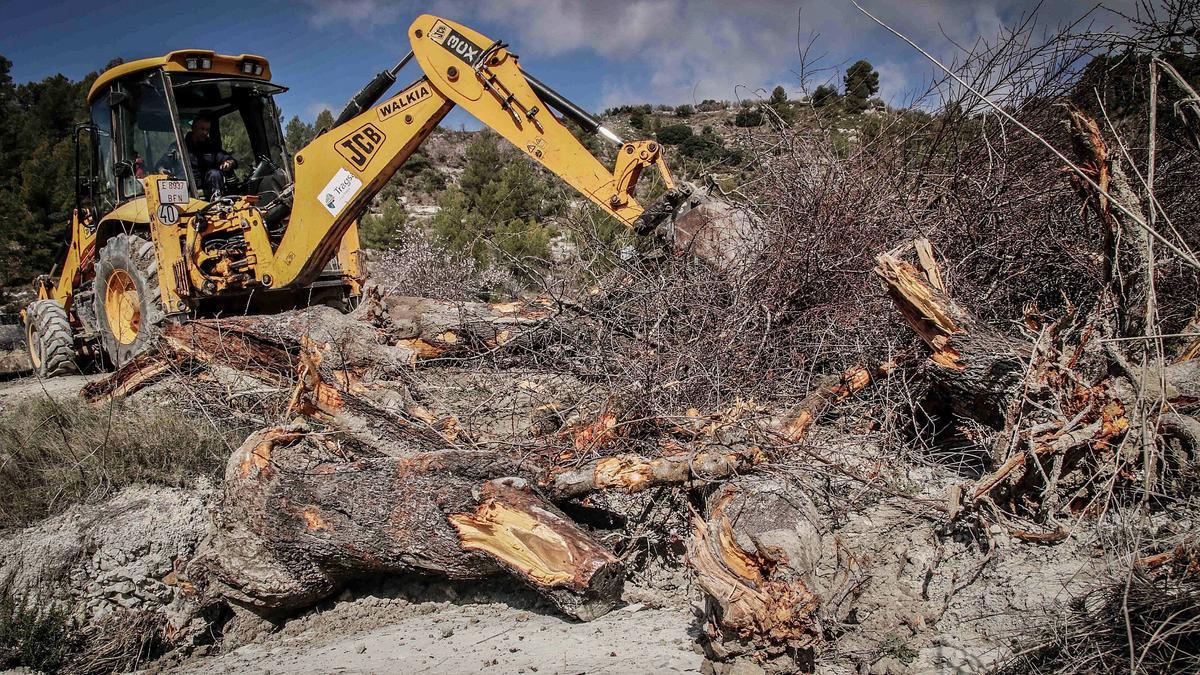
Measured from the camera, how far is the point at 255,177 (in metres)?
7.07

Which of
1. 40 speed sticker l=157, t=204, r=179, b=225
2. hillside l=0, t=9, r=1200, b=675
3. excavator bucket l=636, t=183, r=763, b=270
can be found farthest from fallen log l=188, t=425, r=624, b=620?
40 speed sticker l=157, t=204, r=179, b=225

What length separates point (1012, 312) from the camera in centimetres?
470

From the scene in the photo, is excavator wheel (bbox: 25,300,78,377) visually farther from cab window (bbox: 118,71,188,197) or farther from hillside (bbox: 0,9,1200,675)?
cab window (bbox: 118,71,188,197)

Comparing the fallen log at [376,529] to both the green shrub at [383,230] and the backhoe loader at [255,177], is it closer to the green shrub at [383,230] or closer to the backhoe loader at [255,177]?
the backhoe loader at [255,177]

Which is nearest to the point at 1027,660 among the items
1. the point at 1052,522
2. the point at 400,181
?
the point at 1052,522

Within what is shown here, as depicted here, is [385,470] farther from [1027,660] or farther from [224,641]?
[1027,660]

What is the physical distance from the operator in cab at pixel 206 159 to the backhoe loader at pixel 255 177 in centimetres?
6

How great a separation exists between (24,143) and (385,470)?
756 inches

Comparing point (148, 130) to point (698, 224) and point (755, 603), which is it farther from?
point (755, 603)

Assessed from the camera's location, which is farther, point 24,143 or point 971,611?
point 24,143

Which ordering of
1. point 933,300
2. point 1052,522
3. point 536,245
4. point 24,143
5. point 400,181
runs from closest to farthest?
point 1052,522
point 933,300
point 536,245
point 24,143
point 400,181

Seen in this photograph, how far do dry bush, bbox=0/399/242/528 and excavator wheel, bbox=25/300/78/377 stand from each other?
10.8 ft

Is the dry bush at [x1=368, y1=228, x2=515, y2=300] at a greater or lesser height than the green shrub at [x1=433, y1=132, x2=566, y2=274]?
lesser

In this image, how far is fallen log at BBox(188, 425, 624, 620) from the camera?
9.97 feet
